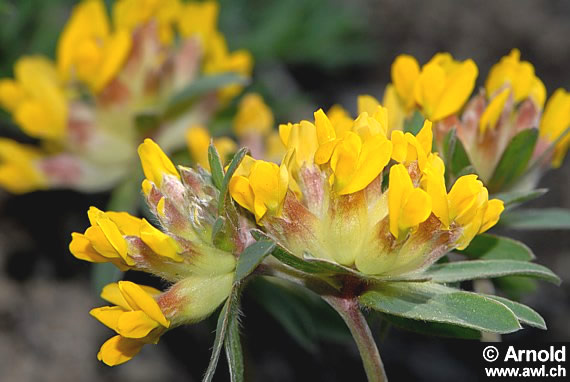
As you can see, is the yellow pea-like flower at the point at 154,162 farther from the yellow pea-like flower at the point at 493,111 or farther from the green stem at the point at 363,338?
the yellow pea-like flower at the point at 493,111

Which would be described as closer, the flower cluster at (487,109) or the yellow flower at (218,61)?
the flower cluster at (487,109)

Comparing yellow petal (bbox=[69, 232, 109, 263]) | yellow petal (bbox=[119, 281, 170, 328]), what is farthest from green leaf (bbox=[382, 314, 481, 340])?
yellow petal (bbox=[69, 232, 109, 263])

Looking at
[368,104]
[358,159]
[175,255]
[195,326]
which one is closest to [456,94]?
[368,104]

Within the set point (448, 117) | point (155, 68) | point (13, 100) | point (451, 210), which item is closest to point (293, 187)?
point (451, 210)

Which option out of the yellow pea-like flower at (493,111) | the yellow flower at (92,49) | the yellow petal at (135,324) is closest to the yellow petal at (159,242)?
the yellow petal at (135,324)

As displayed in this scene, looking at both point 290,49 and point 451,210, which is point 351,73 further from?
point 451,210

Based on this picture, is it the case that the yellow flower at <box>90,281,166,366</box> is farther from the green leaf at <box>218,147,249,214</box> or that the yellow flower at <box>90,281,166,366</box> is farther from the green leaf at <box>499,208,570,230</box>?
the green leaf at <box>499,208,570,230</box>
